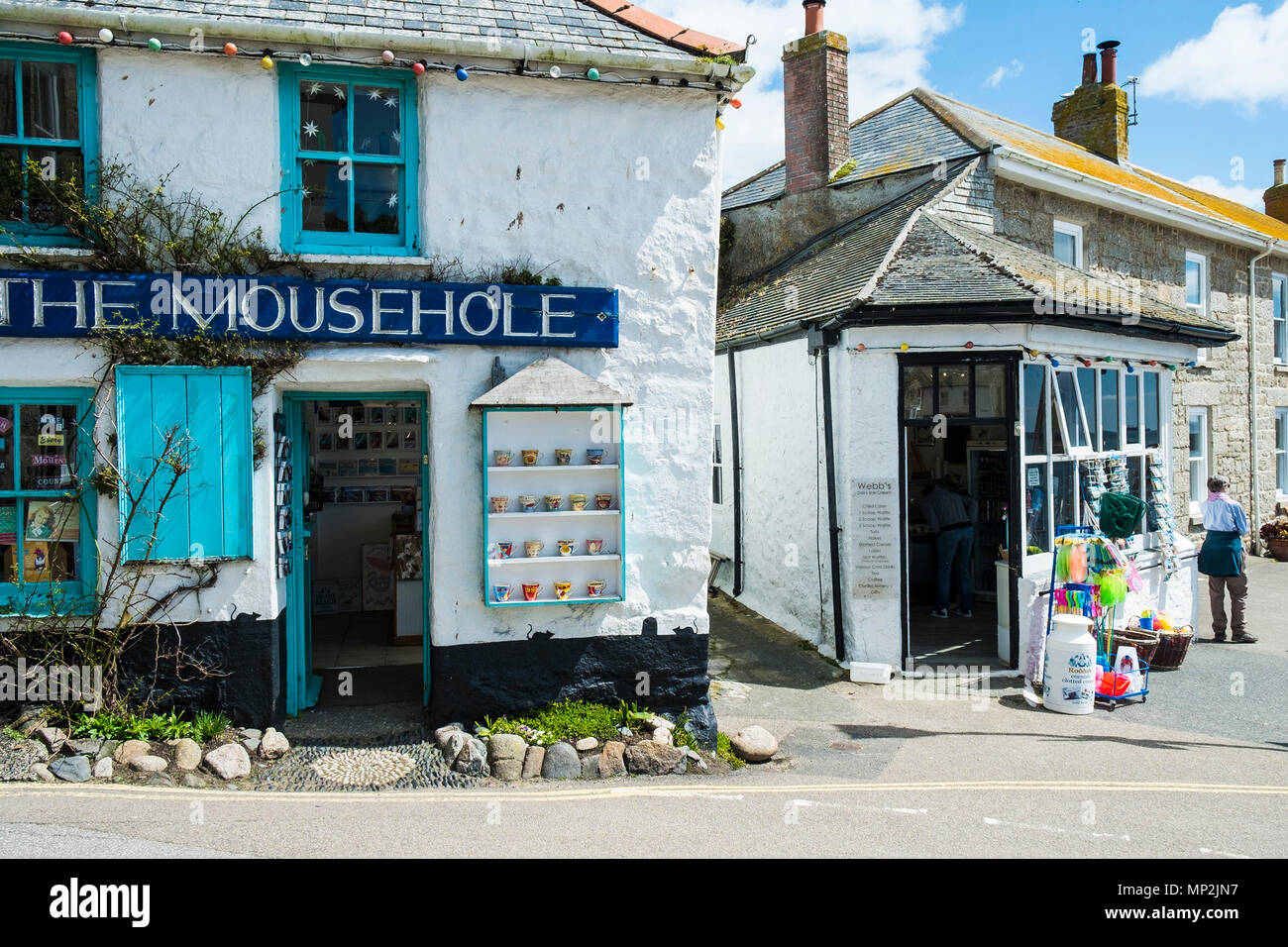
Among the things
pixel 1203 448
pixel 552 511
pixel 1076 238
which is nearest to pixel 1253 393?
pixel 1203 448

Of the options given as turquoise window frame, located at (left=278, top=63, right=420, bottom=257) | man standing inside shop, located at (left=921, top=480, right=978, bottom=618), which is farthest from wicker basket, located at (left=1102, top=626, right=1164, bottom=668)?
turquoise window frame, located at (left=278, top=63, right=420, bottom=257)

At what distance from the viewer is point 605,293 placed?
6762 millimetres

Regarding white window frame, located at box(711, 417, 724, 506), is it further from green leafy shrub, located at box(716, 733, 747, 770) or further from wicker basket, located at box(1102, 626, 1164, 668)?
green leafy shrub, located at box(716, 733, 747, 770)

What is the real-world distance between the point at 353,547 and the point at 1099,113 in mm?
16486

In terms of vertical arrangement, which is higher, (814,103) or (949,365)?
(814,103)

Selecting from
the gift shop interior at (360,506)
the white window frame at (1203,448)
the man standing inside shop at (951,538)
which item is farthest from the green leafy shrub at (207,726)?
the white window frame at (1203,448)

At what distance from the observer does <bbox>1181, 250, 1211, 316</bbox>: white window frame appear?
631 inches

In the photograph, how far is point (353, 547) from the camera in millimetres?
10117

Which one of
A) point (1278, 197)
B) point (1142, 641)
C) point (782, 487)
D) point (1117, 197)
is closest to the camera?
point (1142, 641)

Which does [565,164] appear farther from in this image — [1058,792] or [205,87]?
[1058,792]

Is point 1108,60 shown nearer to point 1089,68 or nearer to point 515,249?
point 1089,68

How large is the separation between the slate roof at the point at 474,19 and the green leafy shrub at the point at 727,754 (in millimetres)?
5243

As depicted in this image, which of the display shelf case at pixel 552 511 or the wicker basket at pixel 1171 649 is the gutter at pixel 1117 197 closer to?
the wicker basket at pixel 1171 649

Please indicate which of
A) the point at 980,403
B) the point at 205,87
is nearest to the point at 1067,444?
the point at 980,403
